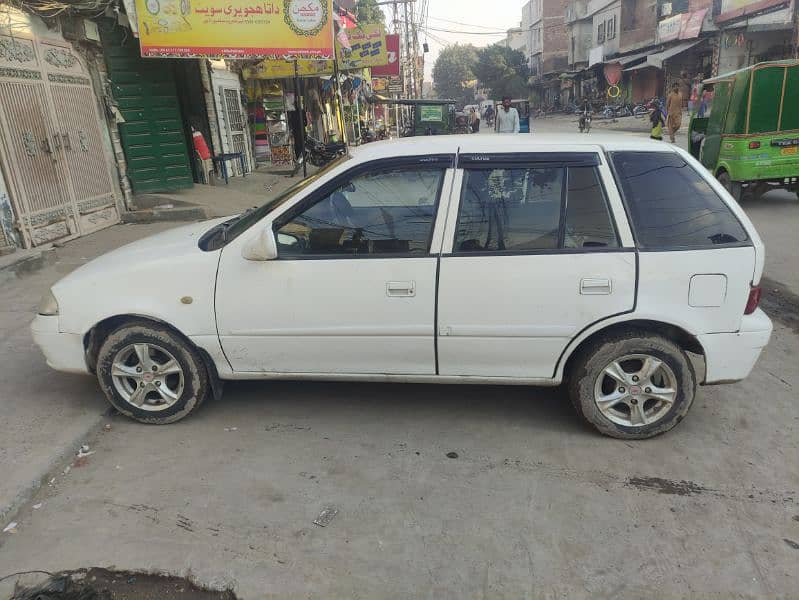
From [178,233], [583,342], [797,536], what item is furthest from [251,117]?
[797,536]

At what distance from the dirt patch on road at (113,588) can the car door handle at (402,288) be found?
5.40 ft

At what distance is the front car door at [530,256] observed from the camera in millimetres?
3127

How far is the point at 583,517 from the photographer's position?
274cm

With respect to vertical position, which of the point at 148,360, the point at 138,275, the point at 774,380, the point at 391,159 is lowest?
the point at 774,380

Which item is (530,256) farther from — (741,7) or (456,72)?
(456,72)

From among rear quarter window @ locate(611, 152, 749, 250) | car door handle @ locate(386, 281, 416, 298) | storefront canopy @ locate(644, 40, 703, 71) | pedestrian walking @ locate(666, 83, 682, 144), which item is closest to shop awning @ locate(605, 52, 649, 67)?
storefront canopy @ locate(644, 40, 703, 71)

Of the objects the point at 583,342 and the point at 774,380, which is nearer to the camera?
the point at 583,342

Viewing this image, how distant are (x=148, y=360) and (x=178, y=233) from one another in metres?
0.95

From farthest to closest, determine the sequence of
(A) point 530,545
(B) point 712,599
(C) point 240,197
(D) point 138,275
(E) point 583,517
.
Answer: (C) point 240,197 < (D) point 138,275 < (E) point 583,517 < (A) point 530,545 < (B) point 712,599

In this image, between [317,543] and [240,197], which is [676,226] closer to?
[317,543]

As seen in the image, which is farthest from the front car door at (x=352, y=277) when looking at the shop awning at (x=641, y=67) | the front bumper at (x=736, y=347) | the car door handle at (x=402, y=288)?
the shop awning at (x=641, y=67)

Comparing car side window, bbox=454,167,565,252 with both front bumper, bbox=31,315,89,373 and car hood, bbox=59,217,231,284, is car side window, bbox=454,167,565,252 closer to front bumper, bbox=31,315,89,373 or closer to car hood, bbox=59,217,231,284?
car hood, bbox=59,217,231,284

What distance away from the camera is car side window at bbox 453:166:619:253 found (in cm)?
317

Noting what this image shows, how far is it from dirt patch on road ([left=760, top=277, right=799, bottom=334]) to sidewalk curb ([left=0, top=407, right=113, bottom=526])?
5.43m
